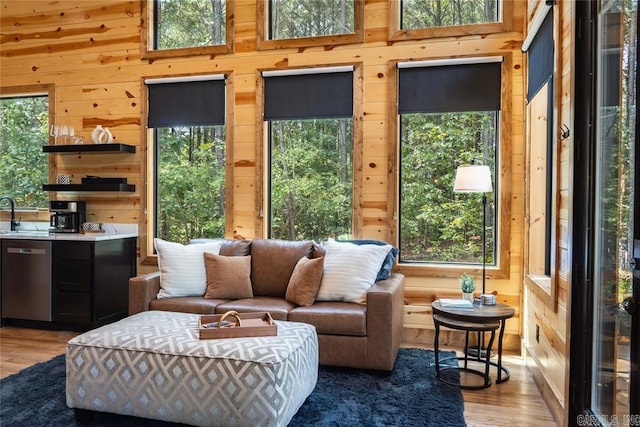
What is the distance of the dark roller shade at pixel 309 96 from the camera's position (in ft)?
13.4

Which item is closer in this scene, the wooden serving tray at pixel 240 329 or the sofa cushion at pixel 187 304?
the wooden serving tray at pixel 240 329

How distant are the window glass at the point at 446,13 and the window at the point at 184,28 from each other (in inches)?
71.2

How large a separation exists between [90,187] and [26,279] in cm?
107

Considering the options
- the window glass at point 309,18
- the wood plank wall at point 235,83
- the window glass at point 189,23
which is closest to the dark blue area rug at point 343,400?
the wood plank wall at point 235,83

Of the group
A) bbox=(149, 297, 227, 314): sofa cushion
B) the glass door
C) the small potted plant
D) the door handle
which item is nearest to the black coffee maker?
bbox=(149, 297, 227, 314): sofa cushion

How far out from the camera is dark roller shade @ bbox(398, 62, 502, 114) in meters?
3.78

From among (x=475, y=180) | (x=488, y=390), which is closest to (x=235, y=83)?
(x=475, y=180)

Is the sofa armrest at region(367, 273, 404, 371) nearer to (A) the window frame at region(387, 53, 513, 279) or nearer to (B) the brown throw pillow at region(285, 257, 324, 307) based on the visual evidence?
(B) the brown throw pillow at region(285, 257, 324, 307)

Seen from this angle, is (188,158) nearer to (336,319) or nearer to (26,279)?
(26,279)

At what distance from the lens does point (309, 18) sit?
4.25m

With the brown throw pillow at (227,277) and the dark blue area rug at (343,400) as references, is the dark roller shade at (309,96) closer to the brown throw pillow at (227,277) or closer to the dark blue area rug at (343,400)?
the brown throw pillow at (227,277)

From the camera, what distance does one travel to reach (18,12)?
5027 mm

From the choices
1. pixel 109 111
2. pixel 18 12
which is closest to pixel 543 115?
pixel 109 111

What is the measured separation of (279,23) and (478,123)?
7.07ft
